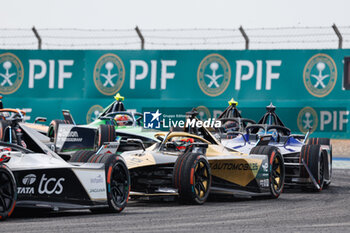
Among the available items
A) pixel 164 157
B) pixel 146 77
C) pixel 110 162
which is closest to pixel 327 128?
pixel 146 77

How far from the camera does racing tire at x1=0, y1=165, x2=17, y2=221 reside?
319 inches

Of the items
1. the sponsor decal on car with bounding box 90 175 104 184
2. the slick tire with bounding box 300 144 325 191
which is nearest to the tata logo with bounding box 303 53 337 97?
the slick tire with bounding box 300 144 325 191

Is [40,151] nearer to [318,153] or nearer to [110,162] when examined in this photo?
[110,162]

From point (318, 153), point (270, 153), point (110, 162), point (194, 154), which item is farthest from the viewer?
point (318, 153)

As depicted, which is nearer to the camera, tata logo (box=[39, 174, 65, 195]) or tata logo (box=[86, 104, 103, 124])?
tata logo (box=[39, 174, 65, 195])

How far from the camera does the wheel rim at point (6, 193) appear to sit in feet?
26.6

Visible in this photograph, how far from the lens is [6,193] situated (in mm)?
8141

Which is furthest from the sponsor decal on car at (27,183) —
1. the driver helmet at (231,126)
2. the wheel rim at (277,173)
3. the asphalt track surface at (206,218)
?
the driver helmet at (231,126)

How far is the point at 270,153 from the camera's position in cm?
1244

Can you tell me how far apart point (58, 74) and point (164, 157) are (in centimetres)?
→ 1497

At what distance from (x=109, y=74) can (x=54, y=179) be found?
16.4 m
